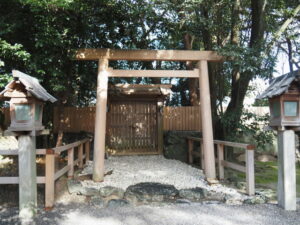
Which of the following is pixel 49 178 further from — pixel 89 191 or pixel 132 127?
pixel 132 127

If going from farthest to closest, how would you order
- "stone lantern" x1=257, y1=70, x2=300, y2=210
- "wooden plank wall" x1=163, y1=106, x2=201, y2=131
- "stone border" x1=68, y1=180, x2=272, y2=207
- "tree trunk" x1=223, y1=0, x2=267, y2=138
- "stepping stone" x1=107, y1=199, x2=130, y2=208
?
"wooden plank wall" x1=163, y1=106, x2=201, y2=131
"tree trunk" x1=223, y1=0, x2=267, y2=138
"stone border" x1=68, y1=180, x2=272, y2=207
"stepping stone" x1=107, y1=199, x2=130, y2=208
"stone lantern" x1=257, y1=70, x2=300, y2=210

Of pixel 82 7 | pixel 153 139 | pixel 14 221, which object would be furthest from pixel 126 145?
pixel 14 221

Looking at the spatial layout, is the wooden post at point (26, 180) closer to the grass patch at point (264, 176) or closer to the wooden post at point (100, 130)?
the wooden post at point (100, 130)

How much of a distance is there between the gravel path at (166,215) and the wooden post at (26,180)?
168 millimetres

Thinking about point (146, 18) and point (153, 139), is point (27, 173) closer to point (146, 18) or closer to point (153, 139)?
point (146, 18)

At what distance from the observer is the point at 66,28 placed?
223 inches

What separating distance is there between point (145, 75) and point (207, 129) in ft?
6.00

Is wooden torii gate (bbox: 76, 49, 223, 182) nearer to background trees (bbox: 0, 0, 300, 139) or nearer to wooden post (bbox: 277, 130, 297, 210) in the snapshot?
background trees (bbox: 0, 0, 300, 139)

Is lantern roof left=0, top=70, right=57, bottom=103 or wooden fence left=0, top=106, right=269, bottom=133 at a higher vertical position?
lantern roof left=0, top=70, right=57, bottom=103

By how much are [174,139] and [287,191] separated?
4.69 meters

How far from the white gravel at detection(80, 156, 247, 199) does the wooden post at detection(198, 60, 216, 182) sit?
31 cm

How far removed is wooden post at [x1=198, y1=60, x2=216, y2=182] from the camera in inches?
220

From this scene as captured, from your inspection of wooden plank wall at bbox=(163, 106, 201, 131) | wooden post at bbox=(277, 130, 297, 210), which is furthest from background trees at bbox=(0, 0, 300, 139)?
wooden plank wall at bbox=(163, 106, 201, 131)

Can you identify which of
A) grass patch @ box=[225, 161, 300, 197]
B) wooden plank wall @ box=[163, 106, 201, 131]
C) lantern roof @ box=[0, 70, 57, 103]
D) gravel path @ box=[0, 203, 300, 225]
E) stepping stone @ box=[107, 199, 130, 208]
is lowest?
grass patch @ box=[225, 161, 300, 197]
